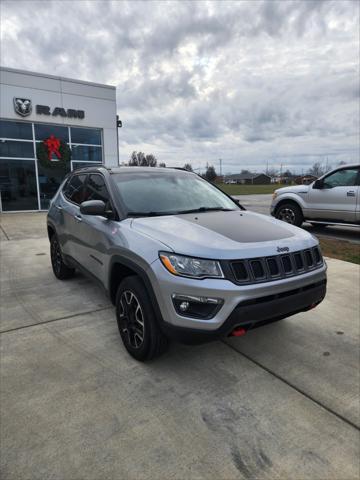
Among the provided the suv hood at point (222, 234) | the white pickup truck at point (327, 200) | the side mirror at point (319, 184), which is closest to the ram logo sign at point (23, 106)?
the white pickup truck at point (327, 200)

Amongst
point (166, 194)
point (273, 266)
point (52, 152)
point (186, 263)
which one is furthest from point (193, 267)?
point (52, 152)

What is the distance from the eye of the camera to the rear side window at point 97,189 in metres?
3.40

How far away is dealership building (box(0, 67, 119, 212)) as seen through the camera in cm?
1423

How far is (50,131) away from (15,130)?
1.48m

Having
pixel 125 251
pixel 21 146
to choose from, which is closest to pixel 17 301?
pixel 125 251

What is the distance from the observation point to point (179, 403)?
2322 mm

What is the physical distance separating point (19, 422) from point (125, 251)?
1387 millimetres

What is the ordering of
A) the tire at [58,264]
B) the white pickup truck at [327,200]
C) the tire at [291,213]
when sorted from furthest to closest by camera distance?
1. the tire at [291,213]
2. the white pickup truck at [327,200]
3. the tire at [58,264]

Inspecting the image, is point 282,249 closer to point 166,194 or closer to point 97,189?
point 166,194

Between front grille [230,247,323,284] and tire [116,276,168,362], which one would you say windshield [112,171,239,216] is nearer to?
tire [116,276,168,362]

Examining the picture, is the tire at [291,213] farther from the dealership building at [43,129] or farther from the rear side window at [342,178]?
the dealership building at [43,129]

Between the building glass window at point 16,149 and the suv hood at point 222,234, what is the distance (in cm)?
1408

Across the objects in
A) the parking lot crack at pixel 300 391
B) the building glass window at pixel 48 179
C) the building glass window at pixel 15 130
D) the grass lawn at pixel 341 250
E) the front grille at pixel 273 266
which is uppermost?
the building glass window at pixel 15 130

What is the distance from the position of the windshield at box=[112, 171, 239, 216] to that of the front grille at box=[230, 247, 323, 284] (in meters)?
1.09
